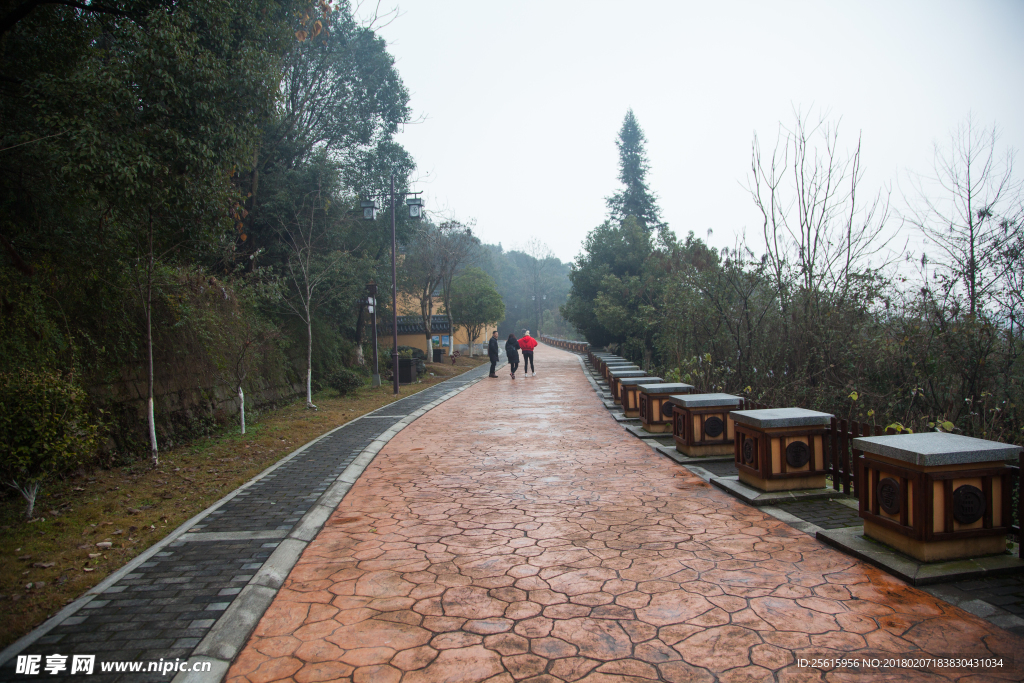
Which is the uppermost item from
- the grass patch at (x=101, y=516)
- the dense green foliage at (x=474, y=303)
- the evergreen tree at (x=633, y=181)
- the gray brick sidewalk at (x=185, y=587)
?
the evergreen tree at (x=633, y=181)

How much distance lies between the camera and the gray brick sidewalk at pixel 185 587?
3039mm

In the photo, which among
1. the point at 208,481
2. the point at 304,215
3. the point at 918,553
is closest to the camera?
the point at 918,553

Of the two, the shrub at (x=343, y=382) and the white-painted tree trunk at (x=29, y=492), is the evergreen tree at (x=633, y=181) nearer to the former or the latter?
the shrub at (x=343, y=382)

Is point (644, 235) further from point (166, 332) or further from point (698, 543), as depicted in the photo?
point (698, 543)

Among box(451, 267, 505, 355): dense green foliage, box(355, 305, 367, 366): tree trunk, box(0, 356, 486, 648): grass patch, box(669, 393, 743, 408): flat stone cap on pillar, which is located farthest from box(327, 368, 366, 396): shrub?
box(451, 267, 505, 355): dense green foliage

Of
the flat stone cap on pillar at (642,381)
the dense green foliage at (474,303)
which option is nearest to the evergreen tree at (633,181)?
the dense green foliage at (474,303)

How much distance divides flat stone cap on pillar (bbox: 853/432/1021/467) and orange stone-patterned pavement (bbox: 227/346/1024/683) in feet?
2.51

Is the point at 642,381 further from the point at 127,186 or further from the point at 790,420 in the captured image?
the point at 127,186

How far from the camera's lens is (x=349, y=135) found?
67.9 feet

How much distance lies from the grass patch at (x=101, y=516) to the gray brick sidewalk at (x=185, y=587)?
0.31m

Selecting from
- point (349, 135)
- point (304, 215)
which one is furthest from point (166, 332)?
point (349, 135)

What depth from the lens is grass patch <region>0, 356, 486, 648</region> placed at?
3900 millimetres

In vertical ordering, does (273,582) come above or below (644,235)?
below

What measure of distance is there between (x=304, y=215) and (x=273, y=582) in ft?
50.4
